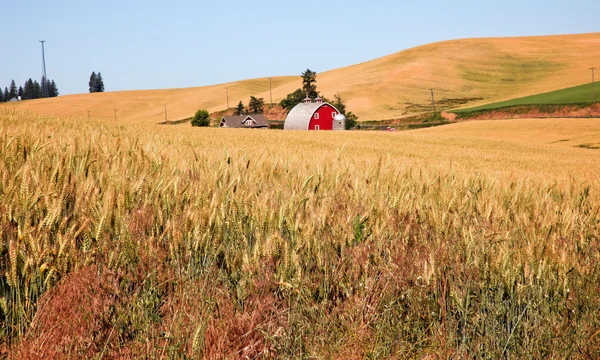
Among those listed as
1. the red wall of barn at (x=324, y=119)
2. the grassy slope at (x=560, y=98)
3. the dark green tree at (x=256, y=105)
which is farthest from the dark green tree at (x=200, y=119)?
the grassy slope at (x=560, y=98)

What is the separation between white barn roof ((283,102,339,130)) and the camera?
64.0 metres

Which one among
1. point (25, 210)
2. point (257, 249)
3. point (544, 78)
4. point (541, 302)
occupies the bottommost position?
point (541, 302)

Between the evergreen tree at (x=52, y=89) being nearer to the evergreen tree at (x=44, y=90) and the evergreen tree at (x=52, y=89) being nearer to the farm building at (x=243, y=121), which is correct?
the evergreen tree at (x=44, y=90)

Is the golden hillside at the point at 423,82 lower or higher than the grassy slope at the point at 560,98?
higher

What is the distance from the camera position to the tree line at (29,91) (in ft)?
541

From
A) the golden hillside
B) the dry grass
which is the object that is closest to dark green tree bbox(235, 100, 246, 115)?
the golden hillside

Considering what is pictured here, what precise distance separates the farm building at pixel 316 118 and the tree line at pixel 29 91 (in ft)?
391

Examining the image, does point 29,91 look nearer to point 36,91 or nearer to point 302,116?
point 36,91

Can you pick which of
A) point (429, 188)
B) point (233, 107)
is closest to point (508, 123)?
point (429, 188)

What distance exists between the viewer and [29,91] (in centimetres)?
16525

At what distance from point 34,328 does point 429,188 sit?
3027mm

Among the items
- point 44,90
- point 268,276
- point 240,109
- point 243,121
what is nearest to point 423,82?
point 240,109

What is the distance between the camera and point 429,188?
14.5 feet

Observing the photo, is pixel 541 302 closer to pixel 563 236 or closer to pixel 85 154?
pixel 563 236
